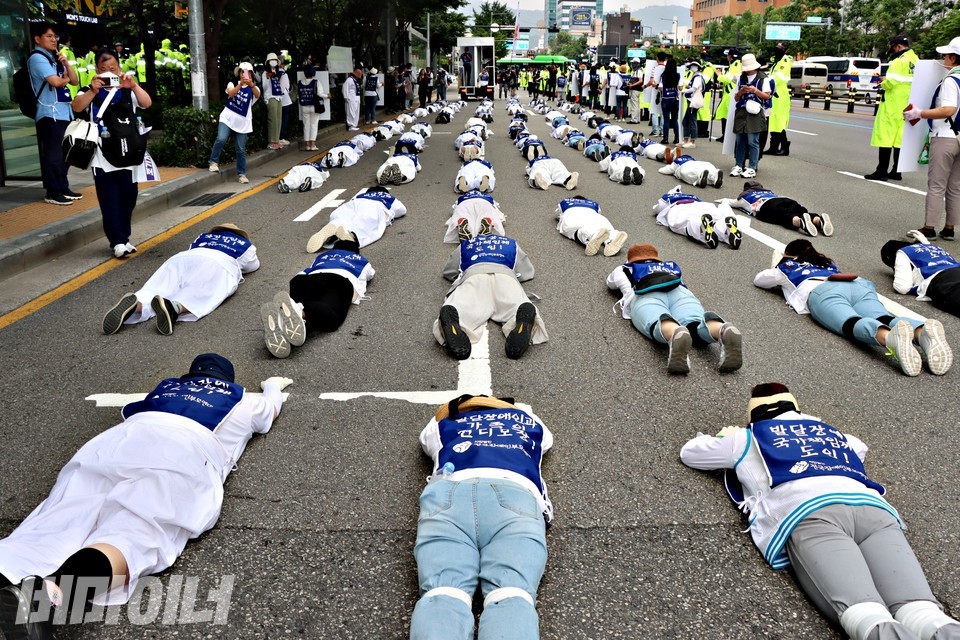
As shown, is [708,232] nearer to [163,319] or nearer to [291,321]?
[291,321]

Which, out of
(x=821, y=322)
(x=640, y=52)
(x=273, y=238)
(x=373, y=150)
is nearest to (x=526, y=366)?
(x=821, y=322)

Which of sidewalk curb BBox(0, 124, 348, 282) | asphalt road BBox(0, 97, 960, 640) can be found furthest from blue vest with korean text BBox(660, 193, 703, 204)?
sidewalk curb BBox(0, 124, 348, 282)

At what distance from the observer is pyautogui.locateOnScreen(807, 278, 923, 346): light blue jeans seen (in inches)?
213

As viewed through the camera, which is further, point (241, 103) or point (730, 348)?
point (241, 103)

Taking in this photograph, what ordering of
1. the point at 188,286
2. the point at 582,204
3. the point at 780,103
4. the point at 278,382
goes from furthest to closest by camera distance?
1. the point at 780,103
2. the point at 582,204
3. the point at 188,286
4. the point at 278,382

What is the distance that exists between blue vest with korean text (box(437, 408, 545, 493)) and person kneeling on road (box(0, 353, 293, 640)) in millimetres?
1024

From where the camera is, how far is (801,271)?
6.40m

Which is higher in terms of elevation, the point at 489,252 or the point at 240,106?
the point at 240,106

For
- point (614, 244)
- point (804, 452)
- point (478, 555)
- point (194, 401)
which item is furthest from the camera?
point (614, 244)

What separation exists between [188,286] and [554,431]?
3417mm

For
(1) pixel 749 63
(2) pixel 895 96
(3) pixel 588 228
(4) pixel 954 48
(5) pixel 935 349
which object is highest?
(1) pixel 749 63

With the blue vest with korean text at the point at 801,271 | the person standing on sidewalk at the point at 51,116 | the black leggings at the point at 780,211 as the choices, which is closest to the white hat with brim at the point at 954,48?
the black leggings at the point at 780,211

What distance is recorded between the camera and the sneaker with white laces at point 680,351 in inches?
189

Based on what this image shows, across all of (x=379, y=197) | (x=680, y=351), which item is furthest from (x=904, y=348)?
(x=379, y=197)
